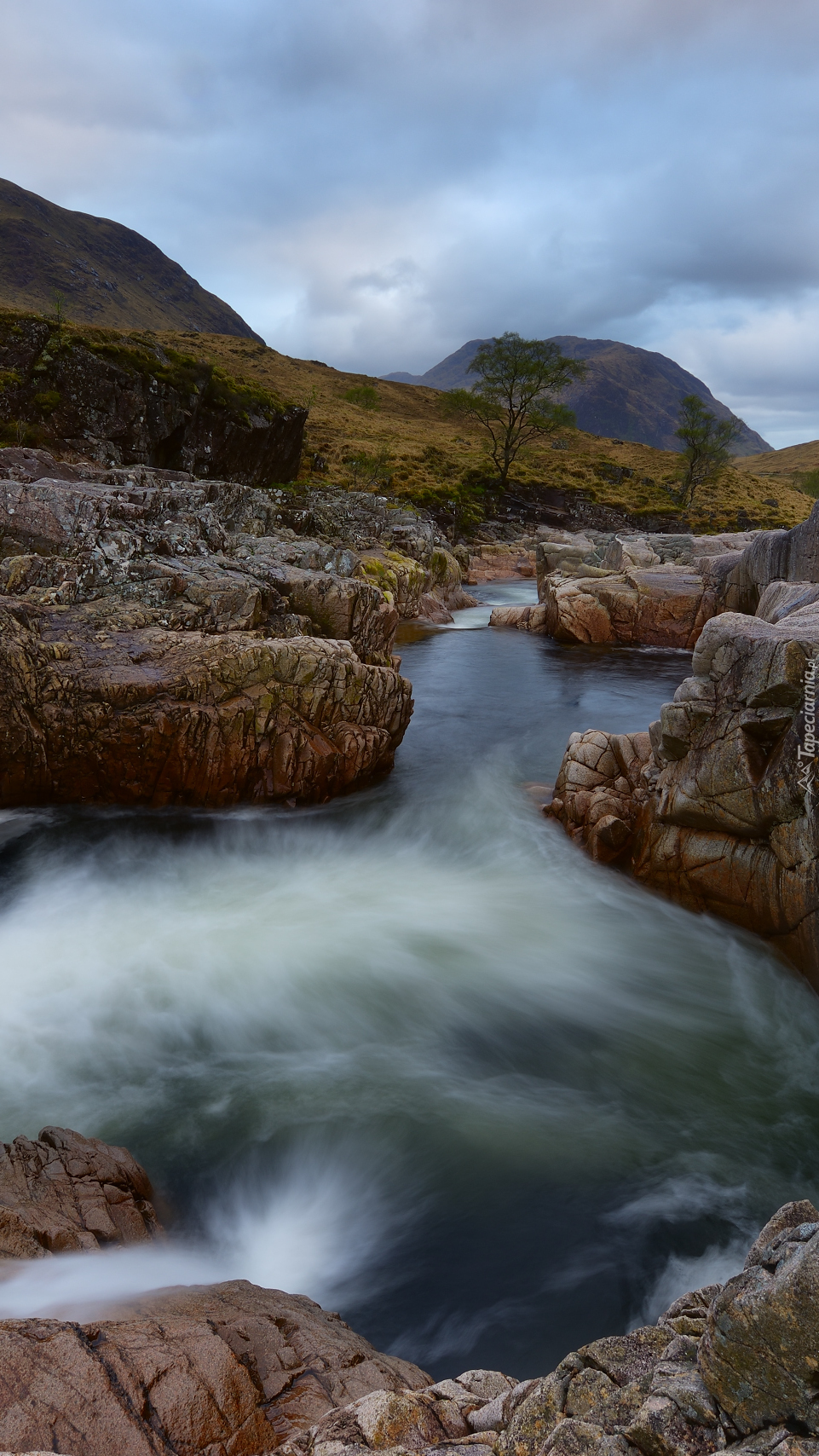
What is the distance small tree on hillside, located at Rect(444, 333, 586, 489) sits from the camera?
67625 millimetres

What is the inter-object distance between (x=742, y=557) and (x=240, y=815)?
21360 mm

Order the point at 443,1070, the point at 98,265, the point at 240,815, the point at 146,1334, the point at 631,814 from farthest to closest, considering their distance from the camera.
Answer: the point at 98,265 → the point at 240,815 → the point at 631,814 → the point at 443,1070 → the point at 146,1334

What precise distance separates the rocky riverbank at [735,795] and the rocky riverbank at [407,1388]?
6.21m

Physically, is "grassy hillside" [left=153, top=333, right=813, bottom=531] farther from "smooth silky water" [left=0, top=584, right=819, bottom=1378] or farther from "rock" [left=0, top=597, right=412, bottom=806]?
"smooth silky water" [left=0, top=584, right=819, bottom=1378]

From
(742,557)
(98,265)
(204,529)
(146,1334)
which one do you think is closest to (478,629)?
(742,557)

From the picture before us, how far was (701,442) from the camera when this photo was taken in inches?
2884

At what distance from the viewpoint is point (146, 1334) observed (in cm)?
333

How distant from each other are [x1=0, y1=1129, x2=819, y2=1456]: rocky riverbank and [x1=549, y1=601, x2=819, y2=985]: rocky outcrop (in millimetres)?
6176

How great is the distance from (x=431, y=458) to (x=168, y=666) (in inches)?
2565

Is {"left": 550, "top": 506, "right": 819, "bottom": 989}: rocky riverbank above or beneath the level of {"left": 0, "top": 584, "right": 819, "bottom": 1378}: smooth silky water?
above

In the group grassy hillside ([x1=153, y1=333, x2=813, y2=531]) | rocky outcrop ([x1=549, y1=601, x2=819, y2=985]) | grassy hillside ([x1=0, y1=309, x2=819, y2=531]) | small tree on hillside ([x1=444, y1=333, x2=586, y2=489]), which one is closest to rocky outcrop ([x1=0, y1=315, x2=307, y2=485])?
grassy hillside ([x1=0, y1=309, x2=819, y2=531])

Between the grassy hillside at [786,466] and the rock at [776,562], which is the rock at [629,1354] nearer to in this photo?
the rock at [776,562]

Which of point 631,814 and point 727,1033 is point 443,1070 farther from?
point 631,814

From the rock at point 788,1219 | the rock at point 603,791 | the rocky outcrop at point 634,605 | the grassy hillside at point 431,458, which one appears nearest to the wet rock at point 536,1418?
the rock at point 788,1219
